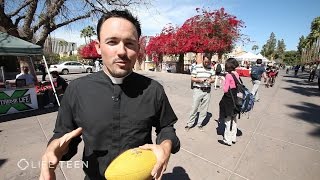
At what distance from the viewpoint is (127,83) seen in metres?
1.61

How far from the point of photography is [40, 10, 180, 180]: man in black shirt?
1494mm

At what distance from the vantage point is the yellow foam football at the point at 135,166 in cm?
136

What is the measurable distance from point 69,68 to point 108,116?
28.4 meters

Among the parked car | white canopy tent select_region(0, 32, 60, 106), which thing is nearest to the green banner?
white canopy tent select_region(0, 32, 60, 106)

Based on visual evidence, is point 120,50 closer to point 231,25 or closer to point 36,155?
point 36,155

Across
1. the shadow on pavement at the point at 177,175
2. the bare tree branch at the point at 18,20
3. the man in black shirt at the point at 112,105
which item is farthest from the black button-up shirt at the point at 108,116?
the bare tree branch at the point at 18,20

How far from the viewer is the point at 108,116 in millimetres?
1531

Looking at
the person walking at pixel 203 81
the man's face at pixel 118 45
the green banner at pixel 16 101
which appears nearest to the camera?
the man's face at pixel 118 45

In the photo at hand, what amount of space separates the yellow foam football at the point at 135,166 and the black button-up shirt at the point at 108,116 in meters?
0.14

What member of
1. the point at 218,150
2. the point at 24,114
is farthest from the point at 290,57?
the point at 24,114

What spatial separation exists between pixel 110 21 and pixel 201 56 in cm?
493

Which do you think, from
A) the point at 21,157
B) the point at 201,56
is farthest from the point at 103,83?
the point at 201,56

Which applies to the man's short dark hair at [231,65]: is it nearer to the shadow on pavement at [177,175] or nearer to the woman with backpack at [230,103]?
the woman with backpack at [230,103]

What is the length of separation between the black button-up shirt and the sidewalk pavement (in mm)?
2578
